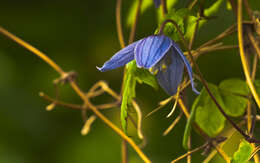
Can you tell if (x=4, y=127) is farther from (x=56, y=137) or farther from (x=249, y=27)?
(x=249, y=27)

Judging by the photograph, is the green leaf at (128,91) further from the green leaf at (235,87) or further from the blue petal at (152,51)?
the green leaf at (235,87)

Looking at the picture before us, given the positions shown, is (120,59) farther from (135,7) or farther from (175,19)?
(135,7)

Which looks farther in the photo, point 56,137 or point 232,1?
point 56,137

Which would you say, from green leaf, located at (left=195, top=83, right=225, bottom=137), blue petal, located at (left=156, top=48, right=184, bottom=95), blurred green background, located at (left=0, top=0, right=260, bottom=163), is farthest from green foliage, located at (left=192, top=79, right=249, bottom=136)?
blurred green background, located at (left=0, top=0, right=260, bottom=163)

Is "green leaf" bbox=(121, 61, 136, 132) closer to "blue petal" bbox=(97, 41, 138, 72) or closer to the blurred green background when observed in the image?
"blue petal" bbox=(97, 41, 138, 72)

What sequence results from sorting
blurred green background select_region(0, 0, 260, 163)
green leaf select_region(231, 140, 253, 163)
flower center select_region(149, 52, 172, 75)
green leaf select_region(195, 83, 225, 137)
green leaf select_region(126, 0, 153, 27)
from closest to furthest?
green leaf select_region(231, 140, 253, 163), flower center select_region(149, 52, 172, 75), green leaf select_region(195, 83, 225, 137), green leaf select_region(126, 0, 153, 27), blurred green background select_region(0, 0, 260, 163)

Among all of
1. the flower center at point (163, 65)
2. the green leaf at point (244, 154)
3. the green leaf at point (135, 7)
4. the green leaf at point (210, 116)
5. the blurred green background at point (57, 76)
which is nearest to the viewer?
the green leaf at point (244, 154)

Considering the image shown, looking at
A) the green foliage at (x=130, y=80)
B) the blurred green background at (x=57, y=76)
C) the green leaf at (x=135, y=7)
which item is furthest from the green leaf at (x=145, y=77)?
the blurred green background at (x=57, y=76)

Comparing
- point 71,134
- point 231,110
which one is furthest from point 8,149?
point 231,110
